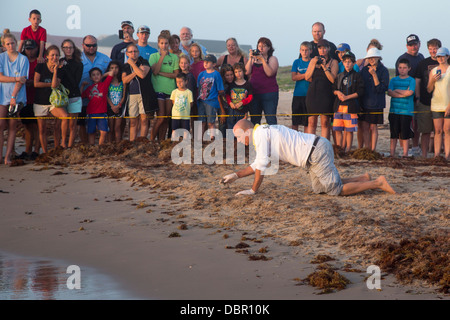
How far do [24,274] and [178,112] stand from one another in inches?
202

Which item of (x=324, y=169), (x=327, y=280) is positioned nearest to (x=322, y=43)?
(x=324, y=169)

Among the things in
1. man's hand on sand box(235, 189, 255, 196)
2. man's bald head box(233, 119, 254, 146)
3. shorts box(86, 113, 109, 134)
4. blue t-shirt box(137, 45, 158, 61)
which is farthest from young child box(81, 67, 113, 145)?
man's bald head box(233, 119, 254, 146)

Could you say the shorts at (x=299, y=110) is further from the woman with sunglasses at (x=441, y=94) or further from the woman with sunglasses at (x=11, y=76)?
the woman with sunglasses at (x=11, y=76)

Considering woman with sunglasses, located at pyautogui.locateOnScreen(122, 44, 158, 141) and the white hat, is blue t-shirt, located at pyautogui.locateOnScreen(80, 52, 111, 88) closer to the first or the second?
woman with sunglasses, located at pyautogui.locateOnScreen(122, 44, 158, 141)

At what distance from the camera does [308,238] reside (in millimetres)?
5562

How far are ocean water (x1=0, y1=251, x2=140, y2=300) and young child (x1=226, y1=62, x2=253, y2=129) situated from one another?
4.99m

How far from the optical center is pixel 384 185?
22.3 ft

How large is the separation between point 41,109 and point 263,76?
3519mm

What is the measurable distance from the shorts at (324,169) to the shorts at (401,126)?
9.78 feet

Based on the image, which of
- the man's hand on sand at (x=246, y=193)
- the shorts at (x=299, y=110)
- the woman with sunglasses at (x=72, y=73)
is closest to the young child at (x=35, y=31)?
the woman with sunglasses at (x=72, y=73)

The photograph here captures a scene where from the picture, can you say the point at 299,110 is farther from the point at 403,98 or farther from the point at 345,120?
the point at 403,98
